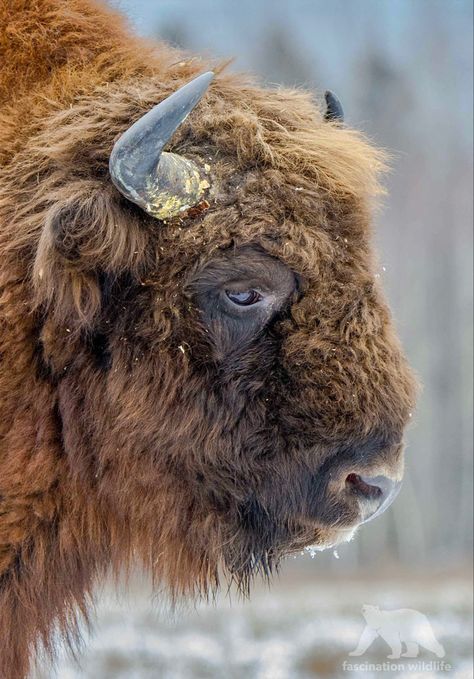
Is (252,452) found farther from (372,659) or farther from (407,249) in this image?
(407,249)

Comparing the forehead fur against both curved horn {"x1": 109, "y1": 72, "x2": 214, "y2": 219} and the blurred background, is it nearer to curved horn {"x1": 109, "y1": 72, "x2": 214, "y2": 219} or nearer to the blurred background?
curved horn {"x1": 109, "y1": 72, "x2": 214, "y2": 219}

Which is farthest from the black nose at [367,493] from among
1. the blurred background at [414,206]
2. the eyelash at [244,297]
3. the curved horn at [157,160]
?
the blurred background at [414,206]

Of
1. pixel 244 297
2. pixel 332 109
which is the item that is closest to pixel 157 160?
pixel 244 297

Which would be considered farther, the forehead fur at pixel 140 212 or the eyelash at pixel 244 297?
the eyelash at pixel 244 297

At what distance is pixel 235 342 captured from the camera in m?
3.52

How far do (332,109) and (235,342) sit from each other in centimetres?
142

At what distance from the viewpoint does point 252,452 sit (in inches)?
141

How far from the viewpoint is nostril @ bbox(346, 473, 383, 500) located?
355cm

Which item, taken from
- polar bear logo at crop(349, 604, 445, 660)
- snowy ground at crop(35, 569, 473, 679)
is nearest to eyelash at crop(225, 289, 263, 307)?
snowy ground at crop(35, 569, 473, 679)

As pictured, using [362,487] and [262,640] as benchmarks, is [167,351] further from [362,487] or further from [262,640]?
[262,640]

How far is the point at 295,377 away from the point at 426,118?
45.3ft

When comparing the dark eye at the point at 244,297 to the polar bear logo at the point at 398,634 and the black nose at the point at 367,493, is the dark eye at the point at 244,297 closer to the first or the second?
the black nose at the point at 367,493

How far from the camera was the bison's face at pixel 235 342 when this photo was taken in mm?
3438

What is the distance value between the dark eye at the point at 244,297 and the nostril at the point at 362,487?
2.55ft
